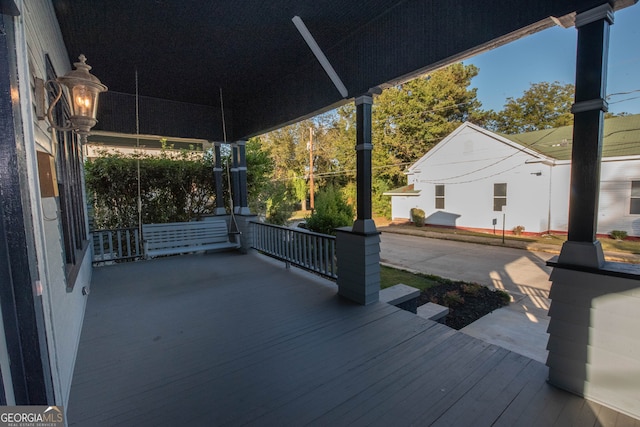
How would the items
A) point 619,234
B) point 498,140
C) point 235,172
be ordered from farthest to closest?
point 498,140 < point 619,234 < point 235,172

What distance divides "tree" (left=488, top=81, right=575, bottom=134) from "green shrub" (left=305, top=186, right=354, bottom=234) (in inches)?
617

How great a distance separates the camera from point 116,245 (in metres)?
5.82

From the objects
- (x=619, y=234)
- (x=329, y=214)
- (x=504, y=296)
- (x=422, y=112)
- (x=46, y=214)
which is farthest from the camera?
(x=422, y=112)

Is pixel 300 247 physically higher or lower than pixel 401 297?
higher

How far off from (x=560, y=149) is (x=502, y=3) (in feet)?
35.7

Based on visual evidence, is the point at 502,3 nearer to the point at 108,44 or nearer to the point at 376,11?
the point at 376,11

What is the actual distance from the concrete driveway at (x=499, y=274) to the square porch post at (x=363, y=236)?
1580mm

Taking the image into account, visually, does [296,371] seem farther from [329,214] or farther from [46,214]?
[329,214]

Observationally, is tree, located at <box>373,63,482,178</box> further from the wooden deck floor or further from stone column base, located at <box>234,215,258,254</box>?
the wooden deck floor

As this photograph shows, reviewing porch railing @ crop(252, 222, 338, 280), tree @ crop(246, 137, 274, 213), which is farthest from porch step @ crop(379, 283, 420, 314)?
tree @ crop(246, 137, 274, 213)

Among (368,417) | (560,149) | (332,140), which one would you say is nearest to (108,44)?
(368,417)

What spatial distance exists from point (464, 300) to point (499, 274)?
2271 millimetres

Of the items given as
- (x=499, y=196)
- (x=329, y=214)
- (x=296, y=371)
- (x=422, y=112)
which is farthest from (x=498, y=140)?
(x=296, y=371)

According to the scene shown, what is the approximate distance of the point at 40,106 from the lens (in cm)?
174
